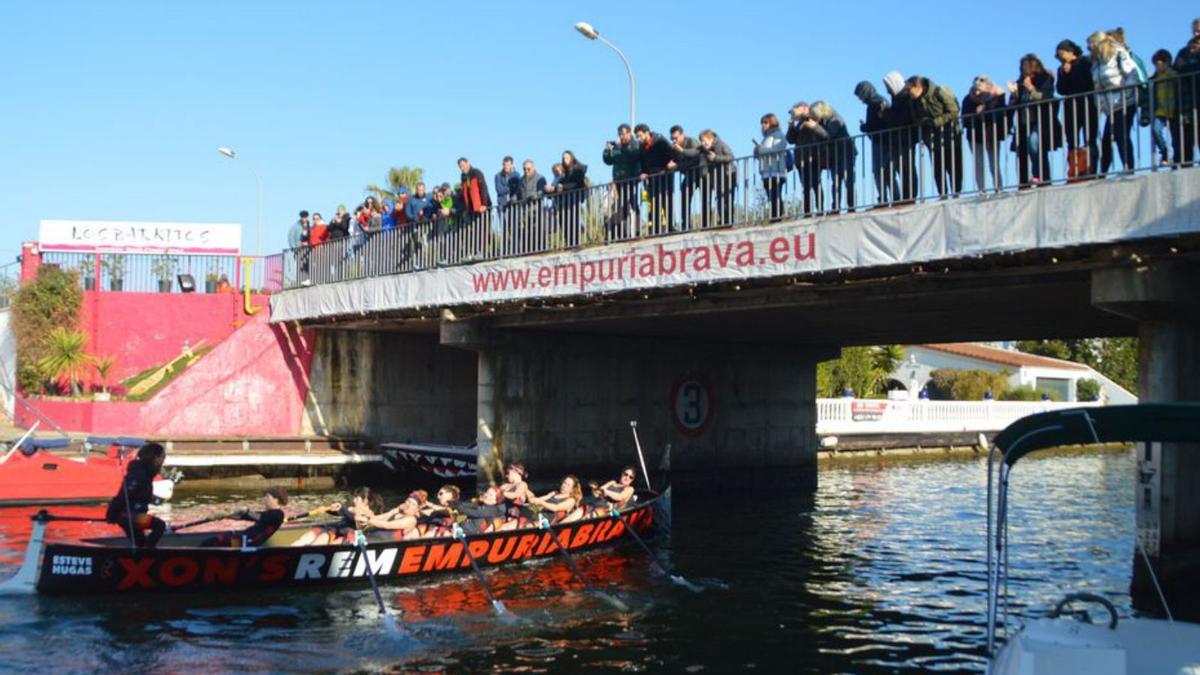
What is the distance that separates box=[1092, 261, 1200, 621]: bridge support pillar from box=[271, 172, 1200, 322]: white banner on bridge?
0.97m

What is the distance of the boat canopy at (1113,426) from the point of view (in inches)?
337

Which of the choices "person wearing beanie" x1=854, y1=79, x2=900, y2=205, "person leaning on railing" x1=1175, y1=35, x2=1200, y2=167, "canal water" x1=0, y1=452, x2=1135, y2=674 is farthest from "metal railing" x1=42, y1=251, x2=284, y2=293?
"person leaning on railing" x1=1175, y1=35, x2=1200, y2=167

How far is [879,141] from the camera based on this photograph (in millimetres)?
16172

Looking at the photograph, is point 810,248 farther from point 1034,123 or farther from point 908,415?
point 908,415

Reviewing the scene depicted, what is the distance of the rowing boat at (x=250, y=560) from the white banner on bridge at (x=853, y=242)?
469cm

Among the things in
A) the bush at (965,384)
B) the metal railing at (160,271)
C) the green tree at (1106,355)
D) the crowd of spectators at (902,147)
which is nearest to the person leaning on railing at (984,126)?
the crowd of spectators at (902,147)

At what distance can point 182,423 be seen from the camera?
2991cm

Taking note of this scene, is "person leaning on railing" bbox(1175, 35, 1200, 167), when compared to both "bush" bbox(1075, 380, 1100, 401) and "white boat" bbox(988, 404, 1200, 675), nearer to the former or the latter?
"white boat" bbox(988, 404, 1200, 675)

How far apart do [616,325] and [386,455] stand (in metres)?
8.49

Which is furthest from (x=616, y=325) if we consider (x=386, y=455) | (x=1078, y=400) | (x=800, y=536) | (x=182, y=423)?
(x=1078, y=400)

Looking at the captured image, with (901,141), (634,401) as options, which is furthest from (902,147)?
(634,401)

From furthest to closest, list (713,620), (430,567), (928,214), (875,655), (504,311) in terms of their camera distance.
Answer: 1. (504,311)
2. (430,567)
3. (928,214)
4. (713,620)
5. (875,655)

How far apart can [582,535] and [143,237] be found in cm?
2508

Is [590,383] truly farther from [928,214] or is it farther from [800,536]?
[928,214]
